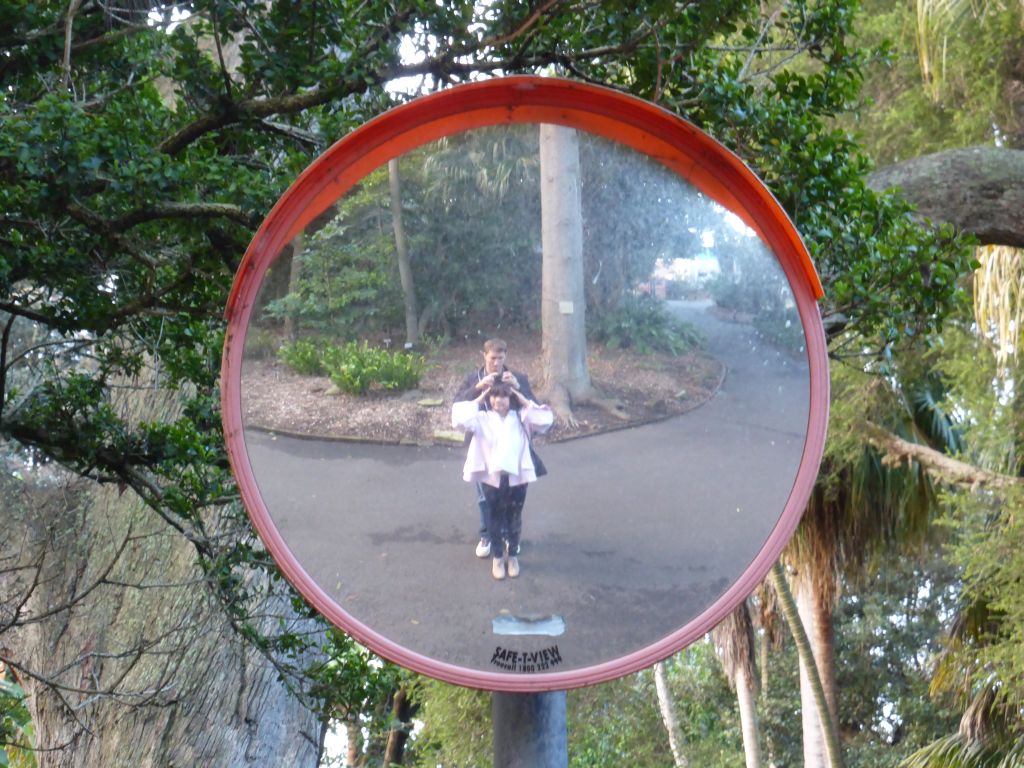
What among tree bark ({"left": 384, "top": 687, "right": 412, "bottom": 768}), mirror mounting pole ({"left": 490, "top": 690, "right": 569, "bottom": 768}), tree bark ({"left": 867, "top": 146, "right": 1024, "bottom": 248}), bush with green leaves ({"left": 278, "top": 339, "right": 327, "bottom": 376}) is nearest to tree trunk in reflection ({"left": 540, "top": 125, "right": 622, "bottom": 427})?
bush with green leaves ({"left": 278, "top": 339, "right": 327, "bottom": 376})

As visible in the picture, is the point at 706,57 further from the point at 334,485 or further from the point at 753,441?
the point at 334,485

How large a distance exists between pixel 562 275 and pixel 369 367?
1.26 feet

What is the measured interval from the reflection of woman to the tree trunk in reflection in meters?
0.05

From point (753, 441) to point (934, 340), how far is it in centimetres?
223

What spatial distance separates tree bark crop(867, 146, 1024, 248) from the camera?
13.6 feet

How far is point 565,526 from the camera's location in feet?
5.93

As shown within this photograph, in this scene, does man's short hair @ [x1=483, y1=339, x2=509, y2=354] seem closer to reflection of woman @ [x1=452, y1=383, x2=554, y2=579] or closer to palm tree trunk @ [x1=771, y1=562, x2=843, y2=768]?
reflection of woman @ [x1=452, y1=383, x2=554, y2=579]

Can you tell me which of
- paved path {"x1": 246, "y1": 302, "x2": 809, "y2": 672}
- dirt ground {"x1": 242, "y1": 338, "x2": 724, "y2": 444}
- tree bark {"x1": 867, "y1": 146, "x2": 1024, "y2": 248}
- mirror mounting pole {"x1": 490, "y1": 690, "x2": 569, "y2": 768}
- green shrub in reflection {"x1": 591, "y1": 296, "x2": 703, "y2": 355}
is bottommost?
mirror mounting pole {"x1": 490, "y1": 690, "x2": 569, "y2": 768}

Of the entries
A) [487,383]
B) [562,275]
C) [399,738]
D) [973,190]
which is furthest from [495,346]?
[399,738]

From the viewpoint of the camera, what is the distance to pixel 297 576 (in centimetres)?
183

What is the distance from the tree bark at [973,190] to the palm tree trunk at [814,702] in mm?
6318

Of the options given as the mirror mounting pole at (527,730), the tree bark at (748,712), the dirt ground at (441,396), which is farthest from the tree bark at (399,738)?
the dirt ground at (441,396)

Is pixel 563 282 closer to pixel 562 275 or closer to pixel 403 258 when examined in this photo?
pixel 562 275

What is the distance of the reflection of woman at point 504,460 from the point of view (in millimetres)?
1806
